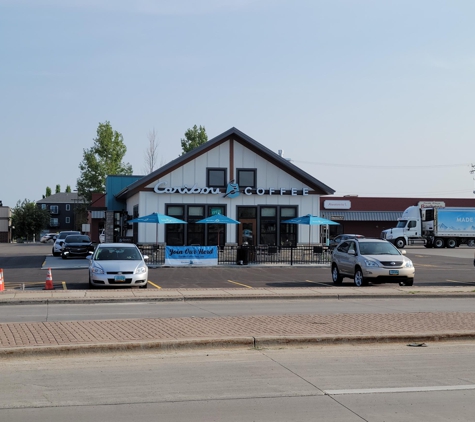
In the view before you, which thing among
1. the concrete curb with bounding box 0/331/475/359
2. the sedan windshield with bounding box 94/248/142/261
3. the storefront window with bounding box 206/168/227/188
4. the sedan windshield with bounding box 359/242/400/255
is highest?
the storefront window with bounding box 206/168/227/188

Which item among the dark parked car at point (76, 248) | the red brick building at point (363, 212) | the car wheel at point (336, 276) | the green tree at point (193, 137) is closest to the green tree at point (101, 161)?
the green tree at point (193, 137)

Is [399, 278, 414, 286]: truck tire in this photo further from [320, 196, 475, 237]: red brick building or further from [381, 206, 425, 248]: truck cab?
[320, 196, 475, 237]: red brick building

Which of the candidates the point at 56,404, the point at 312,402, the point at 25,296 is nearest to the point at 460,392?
the point at 312,402

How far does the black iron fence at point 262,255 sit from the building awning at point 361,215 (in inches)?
1487

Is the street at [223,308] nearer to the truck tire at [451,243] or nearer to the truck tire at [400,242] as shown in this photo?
the truck tire at [400,242]

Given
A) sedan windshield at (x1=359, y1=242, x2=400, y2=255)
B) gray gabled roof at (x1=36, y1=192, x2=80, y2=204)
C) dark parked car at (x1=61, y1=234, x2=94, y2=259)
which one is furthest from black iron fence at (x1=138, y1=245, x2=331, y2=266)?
gray gabled roof at (x1=36, y1=192, x2=80, y2=204)

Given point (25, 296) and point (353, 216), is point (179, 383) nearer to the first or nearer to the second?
point (25, 296)

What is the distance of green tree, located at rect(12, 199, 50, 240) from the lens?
11325 centimetres

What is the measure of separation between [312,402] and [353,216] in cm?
6811

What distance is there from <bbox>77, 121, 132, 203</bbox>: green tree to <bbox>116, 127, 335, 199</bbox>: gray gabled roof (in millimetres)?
49649

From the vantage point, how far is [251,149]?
41031mm

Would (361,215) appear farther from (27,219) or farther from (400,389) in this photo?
(400,389)

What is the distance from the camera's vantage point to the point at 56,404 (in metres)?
7.37

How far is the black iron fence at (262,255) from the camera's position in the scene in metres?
34.8
